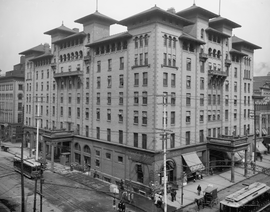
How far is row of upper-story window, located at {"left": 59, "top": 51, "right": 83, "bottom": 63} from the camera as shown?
52.9 meters

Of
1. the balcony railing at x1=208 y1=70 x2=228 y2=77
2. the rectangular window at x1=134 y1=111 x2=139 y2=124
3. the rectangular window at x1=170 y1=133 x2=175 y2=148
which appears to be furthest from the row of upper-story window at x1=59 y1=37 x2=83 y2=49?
the rectangular window at x1=170 y1=133 x2=175 y2=148

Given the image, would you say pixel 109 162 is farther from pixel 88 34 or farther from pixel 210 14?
pixel 210 14

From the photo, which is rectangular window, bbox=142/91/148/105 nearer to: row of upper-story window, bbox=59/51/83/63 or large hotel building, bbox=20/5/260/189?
large hotel building, bbox=20/5/260/189

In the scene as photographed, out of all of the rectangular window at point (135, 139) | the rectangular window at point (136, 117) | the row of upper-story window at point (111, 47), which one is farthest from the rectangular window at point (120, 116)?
the row of upper-story window at point (111, 47)

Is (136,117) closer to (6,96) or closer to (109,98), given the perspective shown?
(109,98)

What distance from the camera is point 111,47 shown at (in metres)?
45.2

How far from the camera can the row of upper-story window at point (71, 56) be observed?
Result: 52.9 m

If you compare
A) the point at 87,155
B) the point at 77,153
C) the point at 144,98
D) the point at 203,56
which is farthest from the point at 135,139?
the point at 77,153

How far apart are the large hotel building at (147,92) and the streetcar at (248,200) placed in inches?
383

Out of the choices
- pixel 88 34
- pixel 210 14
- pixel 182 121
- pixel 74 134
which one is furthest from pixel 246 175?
pixel 88 34

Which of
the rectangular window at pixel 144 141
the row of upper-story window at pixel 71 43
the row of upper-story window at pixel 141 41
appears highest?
the row of upper-story window at pixel 71 43

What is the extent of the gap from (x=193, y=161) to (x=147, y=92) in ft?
44.5

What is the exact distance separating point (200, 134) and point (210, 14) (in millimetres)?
21103

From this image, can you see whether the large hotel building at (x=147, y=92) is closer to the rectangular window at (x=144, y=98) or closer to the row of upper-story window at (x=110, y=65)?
the row of upper-story window at (x=110, y=65)
